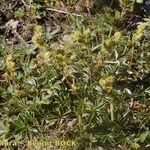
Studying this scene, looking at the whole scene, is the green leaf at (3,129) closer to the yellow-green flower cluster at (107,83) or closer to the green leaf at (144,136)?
the yellow-green flower cluster at (107,83)

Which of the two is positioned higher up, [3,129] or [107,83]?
[107,83]

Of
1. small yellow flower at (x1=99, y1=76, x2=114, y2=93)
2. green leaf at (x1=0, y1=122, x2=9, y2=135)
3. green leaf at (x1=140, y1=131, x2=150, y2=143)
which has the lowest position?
green leaf at (x1=140, y1=131, x2=150, y2=143)

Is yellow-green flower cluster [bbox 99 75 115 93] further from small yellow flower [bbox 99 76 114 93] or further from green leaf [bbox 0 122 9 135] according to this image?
green leaf [bbox 0 122 9 135]

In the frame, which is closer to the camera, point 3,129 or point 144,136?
point 144,136

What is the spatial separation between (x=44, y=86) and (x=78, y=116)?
317mm

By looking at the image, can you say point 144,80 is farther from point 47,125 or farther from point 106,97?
point 47,125

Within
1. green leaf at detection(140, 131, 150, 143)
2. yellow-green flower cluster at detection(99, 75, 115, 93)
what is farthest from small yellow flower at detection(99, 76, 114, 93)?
green leaf at detection(140, 131, 150, 143)

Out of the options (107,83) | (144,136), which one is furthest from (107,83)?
(144,136)

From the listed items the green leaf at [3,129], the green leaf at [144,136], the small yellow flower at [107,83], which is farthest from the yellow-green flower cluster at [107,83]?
the green leaf at [3,129]

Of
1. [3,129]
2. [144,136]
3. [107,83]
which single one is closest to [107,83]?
[107,83]

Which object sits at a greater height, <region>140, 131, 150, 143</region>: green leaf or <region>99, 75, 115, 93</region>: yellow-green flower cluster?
<region>99, 75, 115, 93</region>: yellow-green flower cluster

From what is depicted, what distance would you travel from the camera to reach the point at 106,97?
8.21 ft

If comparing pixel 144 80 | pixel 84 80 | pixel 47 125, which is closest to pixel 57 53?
pixel 84 80

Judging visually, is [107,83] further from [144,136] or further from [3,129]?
[3,129]
